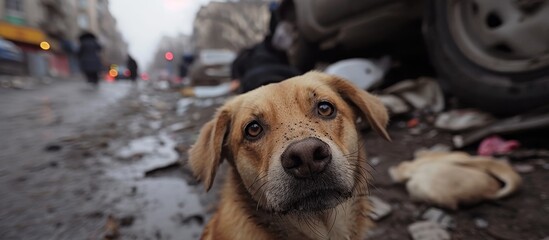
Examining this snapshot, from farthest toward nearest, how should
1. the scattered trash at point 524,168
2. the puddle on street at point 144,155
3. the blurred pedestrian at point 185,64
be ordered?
the blurred pedestrian at point 185,64
the puddle on street at point 144,155
the scattered trash at point 524,168

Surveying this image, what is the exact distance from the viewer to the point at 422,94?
14.7 ft

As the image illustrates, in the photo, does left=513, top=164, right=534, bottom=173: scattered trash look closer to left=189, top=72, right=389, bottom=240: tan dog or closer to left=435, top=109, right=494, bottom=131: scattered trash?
left=435, top=109, right=494, bottom=131: scattered trash

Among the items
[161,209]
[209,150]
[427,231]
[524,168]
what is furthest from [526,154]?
[161,209]

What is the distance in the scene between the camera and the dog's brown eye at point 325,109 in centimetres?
203

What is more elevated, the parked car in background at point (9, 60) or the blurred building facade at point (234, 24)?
the blurred building facade at point (234, 24)

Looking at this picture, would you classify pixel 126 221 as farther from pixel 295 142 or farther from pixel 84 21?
pixel 84 21

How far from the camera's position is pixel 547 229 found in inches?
81.3

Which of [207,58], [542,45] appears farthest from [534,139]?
[207,58]

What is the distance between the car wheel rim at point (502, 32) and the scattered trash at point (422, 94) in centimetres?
118

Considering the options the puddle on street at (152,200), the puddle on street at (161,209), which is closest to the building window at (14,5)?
the puddle on street at (152,200)

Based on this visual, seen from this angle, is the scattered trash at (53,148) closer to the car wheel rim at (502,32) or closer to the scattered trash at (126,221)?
the scattered trash at (126,221)

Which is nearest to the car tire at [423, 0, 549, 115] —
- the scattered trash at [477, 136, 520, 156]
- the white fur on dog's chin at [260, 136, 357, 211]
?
the scattered trash at [477, 136, 520, 156]

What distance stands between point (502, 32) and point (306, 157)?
8.11 ft

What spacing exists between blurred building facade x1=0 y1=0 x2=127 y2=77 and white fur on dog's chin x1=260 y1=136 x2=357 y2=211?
99.5 feet
